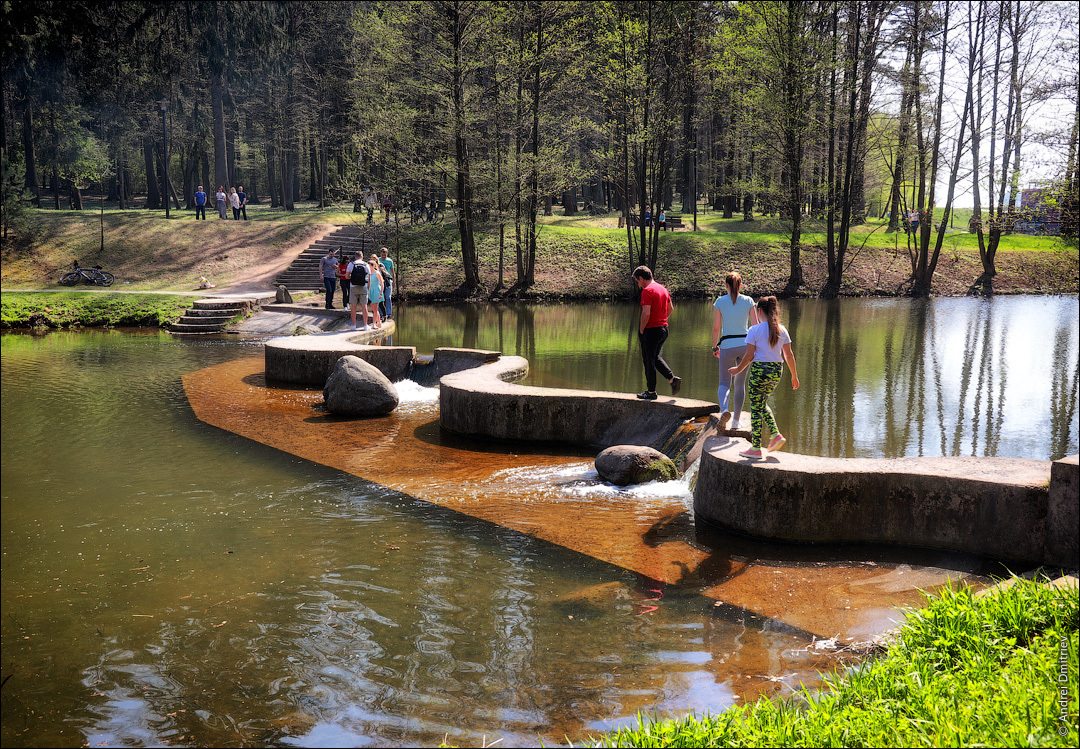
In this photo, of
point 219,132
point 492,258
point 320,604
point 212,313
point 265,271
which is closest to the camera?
point 320,604

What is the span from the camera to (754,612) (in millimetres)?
5852

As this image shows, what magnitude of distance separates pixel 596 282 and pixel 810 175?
1391cm

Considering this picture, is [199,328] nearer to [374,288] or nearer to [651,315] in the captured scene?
[374,288]

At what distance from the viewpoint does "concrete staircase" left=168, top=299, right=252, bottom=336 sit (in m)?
23.5

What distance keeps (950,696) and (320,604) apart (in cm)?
436

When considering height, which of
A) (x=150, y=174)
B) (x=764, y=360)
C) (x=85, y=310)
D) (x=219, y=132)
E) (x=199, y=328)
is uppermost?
(x=219, y=132)

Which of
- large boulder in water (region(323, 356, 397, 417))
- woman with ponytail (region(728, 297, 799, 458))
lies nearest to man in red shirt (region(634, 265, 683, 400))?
woman with ponytail (region(728, 297, 799, 458))

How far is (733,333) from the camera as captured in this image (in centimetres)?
920

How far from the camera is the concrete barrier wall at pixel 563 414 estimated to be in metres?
10.5

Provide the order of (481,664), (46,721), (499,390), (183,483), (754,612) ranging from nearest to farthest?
(46,721)
(481,664)
(754,612)
(183,483)
(499,390)

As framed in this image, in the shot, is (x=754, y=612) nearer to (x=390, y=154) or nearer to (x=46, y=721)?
(x=46, y=721)

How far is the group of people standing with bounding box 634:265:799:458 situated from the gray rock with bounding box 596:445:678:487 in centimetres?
86

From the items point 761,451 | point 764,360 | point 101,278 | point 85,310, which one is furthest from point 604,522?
point 101,278

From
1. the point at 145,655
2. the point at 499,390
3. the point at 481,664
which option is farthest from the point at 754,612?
the point at 499,390
